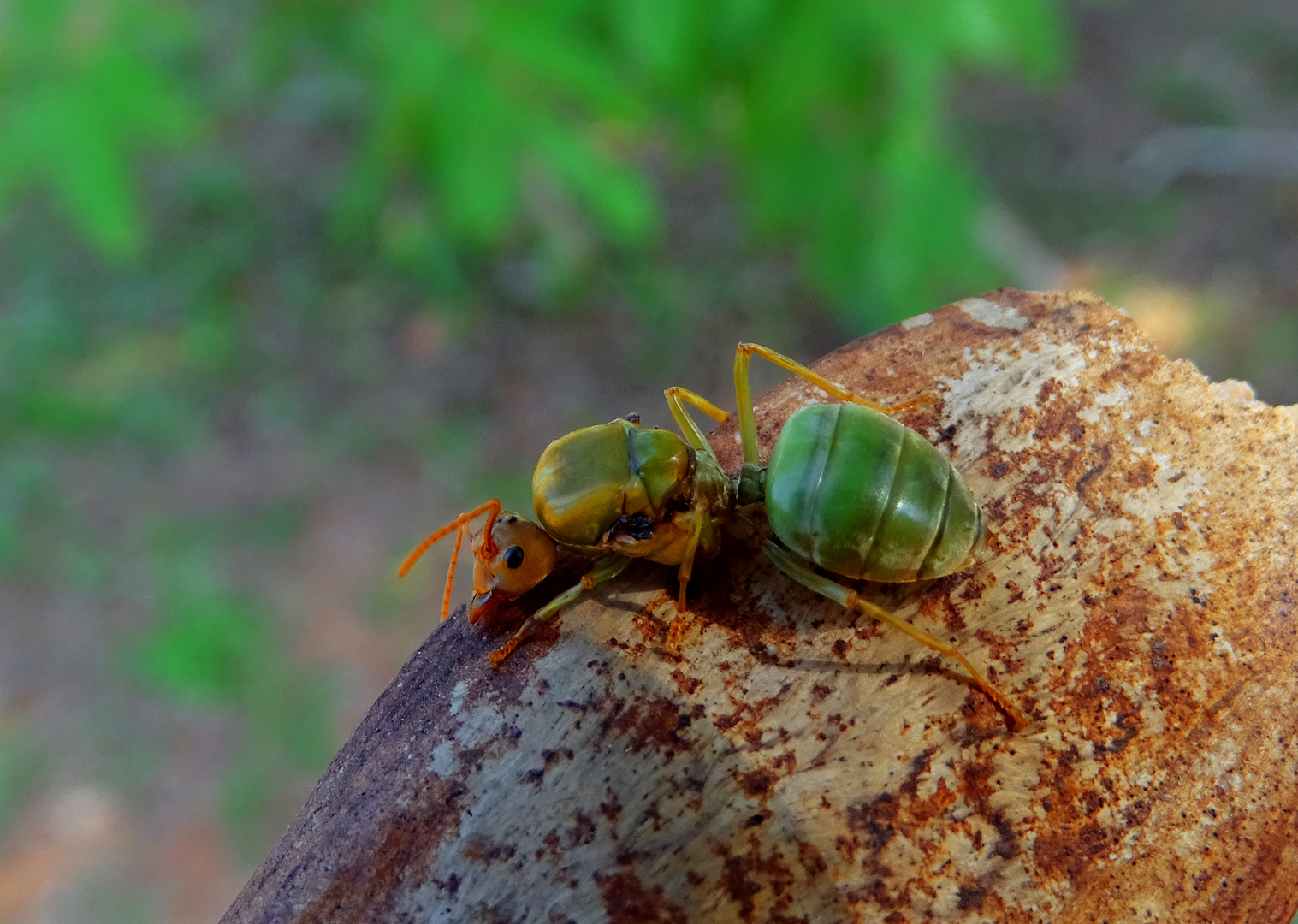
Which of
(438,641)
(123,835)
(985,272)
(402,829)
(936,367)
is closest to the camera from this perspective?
(402,829)

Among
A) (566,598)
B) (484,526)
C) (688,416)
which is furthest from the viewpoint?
(688,416)

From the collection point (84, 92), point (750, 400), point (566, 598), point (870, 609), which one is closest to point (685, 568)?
point (566, 598)

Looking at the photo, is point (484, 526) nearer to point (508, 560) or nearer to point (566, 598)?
point (508, 560)

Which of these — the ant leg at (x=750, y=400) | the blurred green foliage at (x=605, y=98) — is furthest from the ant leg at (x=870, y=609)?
the blurred green foliage at (x=605, y=98)

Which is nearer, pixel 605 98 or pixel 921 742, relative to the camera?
pixel 921 742

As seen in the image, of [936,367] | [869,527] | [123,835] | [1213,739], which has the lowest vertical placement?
[1213,739]

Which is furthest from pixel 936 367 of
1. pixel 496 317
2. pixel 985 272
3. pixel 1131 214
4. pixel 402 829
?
pixel 1131 214

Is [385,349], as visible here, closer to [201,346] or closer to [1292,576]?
[201,346]
